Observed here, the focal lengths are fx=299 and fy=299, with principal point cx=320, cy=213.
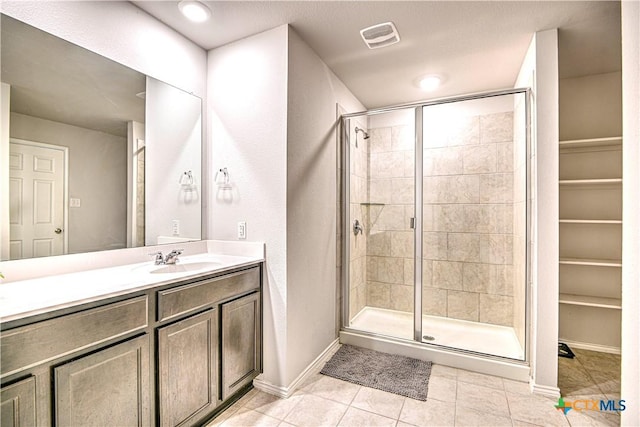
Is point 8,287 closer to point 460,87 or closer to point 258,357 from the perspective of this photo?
point 258,357

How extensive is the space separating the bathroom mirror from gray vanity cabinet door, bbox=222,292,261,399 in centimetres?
69

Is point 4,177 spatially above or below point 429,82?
below

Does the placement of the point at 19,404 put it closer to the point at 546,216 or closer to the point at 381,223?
the point at 381,223

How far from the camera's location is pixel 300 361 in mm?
2191

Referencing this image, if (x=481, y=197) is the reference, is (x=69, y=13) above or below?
above

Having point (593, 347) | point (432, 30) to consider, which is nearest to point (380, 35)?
point (432, 30)

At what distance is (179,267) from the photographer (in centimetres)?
194

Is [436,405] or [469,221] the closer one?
[436,405]

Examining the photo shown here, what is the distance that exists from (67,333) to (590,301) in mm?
3594

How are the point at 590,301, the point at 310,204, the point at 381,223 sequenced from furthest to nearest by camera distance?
the point at 381,223 < the point at 590,301 < the point at 310,204

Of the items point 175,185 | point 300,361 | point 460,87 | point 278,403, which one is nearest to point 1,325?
point 175,185

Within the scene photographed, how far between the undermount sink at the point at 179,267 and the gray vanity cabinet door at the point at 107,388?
53 centimetres

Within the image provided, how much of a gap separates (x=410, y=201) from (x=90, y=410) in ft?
8.43

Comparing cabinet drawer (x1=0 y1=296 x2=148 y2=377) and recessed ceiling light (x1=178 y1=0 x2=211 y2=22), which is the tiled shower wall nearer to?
recessed ceiling light (x1=178 y1=0 x2=211 y2=22)
